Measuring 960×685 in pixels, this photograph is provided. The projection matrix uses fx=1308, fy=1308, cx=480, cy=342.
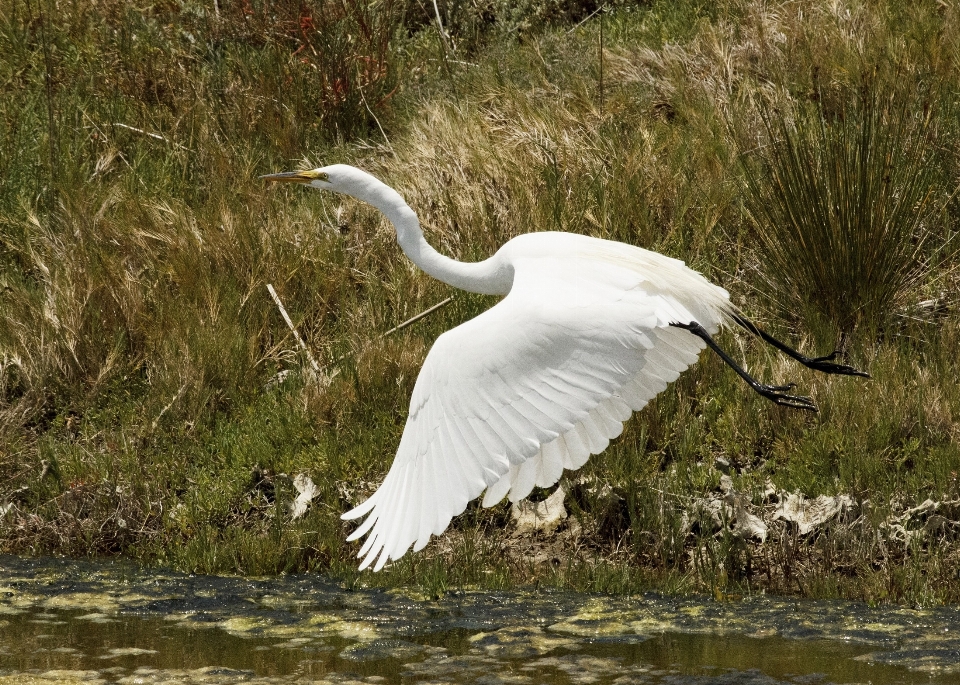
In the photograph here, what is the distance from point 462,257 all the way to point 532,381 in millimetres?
2790

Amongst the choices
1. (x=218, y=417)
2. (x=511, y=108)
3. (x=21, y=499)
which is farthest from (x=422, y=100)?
(x=21, y=499)

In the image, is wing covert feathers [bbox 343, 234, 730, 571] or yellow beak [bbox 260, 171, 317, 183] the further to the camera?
yellow beak [bbox 260, 171, 317, 183]

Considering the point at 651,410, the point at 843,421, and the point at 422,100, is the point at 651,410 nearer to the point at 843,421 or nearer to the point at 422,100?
the point at 843,421

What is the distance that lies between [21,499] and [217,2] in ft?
14.6

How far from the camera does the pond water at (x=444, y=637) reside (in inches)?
154

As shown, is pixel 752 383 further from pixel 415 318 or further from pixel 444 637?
pixel 415 318

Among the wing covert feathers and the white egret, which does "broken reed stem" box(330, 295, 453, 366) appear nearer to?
the white egret

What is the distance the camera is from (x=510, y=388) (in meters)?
3.82

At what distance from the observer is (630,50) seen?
798cm

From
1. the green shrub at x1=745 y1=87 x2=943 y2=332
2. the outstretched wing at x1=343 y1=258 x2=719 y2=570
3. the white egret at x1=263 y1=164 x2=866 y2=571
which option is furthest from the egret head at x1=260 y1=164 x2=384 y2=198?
the green shrub at x1=745 y1=87 x2=943 y2=332

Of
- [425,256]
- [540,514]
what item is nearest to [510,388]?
[425,256]

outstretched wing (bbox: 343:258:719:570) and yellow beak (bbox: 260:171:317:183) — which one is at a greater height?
yellow beak (bbox: 260:171:317:183)

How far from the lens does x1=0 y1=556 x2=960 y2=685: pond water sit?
3.91m

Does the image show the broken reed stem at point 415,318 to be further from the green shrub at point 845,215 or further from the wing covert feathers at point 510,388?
the wing covert feathers at point 510,388
